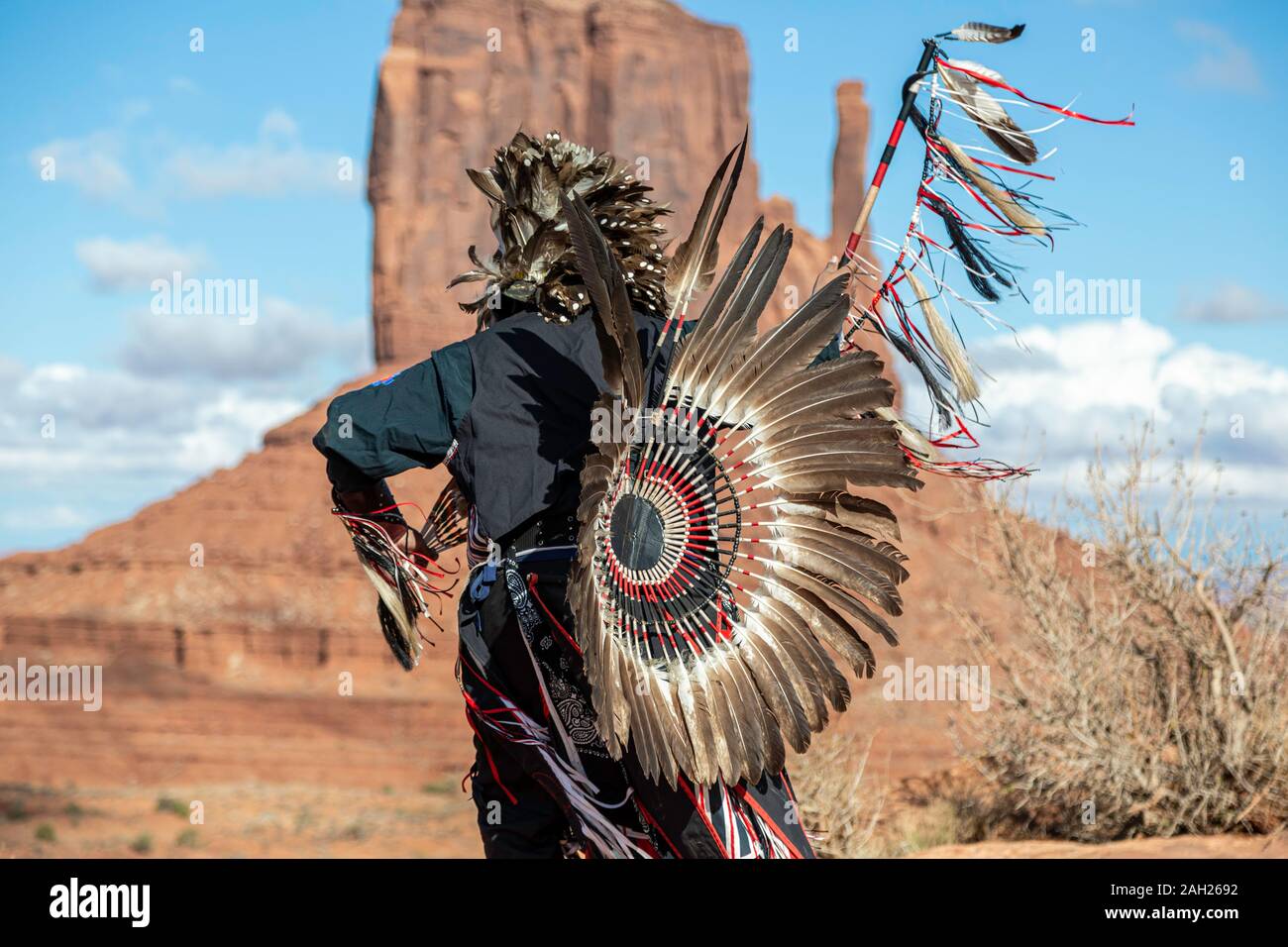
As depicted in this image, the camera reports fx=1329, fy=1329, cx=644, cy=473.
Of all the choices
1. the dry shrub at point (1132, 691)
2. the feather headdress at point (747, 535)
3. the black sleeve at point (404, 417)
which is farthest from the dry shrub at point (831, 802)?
the black sleeve at point (404, 417)

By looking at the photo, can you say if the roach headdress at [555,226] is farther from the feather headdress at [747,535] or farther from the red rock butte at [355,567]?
the red rock butte at [355,567]

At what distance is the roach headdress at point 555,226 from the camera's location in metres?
2.98

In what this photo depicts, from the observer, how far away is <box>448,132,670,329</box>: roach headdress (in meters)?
2.98

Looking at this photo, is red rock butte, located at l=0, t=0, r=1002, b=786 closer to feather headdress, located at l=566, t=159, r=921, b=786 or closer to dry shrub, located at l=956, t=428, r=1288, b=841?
dry shrub, located at l=956, t=428, r=1288, b=841

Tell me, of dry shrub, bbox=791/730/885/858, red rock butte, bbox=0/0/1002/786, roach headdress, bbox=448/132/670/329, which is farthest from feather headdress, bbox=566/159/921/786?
red rock butte, bbox=0/0/1002/786

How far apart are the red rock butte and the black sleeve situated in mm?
6552

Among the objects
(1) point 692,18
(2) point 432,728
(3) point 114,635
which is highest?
(1) point 692,18

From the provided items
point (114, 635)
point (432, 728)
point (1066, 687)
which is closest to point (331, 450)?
point (1066, 687)

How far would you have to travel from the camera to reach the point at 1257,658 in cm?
809

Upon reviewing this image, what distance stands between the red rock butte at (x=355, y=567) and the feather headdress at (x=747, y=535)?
20.9 ft

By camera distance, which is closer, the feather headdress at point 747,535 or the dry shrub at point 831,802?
the feather headdress at point 747,535

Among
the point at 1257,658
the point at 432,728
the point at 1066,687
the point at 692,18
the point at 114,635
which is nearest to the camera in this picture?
the point at 1257,658
